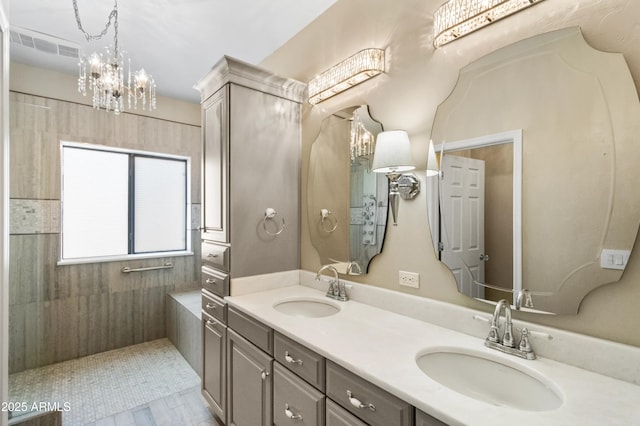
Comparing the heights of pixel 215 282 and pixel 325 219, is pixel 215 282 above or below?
below

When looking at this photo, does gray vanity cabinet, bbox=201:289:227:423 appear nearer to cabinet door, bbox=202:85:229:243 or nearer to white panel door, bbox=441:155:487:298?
cabinet door, bbox=202:85:229:243

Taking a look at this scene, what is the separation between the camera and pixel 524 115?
3.93ft

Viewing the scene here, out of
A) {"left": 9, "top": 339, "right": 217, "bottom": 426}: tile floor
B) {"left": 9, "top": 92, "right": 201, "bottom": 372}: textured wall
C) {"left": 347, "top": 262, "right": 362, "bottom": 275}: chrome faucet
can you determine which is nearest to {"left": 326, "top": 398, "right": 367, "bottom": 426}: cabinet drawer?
{"left": 347, "top": 262, "right": 362, "bottom": 275}: chrome faucet

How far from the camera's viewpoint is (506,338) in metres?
1.15

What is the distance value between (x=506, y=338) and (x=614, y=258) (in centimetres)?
45

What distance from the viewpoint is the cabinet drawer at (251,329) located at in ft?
5.10

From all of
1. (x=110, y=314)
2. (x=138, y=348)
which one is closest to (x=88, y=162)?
(x=110, y=314)

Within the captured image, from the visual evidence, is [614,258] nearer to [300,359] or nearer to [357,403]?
[357,403]

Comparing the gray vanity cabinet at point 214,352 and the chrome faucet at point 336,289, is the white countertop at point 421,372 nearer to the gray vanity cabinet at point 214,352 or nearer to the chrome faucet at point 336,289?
the chrome faucet at point 336,289

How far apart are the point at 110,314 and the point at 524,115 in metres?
3.99

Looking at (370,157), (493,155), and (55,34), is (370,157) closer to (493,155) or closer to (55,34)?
(493,155)

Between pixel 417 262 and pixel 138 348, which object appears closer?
pixel 417 262

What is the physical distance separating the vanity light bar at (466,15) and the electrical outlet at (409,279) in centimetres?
117

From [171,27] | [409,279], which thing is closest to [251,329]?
[409,279]
